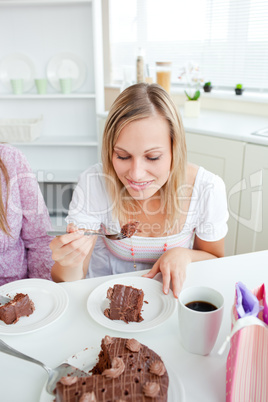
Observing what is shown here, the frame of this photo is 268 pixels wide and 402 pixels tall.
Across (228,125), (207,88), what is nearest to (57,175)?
(207,88)

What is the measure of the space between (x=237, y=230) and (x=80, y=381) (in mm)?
1690

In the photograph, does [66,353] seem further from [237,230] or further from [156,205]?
[237,230]

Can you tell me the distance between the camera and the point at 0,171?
4.02 ft

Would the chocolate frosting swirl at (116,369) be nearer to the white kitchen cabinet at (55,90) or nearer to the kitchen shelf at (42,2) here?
the white kitchen cabinet at (55,90)

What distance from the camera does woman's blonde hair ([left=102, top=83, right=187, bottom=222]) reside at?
112 cm

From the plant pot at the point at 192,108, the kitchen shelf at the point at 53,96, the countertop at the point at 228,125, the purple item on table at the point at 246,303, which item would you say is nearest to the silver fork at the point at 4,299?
the purple item on table at the point at 246,303

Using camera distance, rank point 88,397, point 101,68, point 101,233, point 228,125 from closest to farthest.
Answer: point 88,397
point 101,233
point 228,125
point 101,68

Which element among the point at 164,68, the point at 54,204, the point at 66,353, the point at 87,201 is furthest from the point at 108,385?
the point at 54,204

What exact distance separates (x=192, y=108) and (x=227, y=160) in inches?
22.4

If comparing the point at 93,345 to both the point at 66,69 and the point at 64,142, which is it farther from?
the point at 66,69

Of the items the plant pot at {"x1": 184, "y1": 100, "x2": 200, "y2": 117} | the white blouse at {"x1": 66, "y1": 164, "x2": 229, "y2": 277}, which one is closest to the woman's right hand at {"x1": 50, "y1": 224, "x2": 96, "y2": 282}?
the white blouse at {"x1": 66, "y1": 164, "x2": 229, "y2": 277}

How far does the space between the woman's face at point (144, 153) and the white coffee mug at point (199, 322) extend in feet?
1.43

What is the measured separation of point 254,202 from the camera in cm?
200

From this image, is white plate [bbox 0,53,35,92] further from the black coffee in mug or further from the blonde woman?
the black coffee in mug
